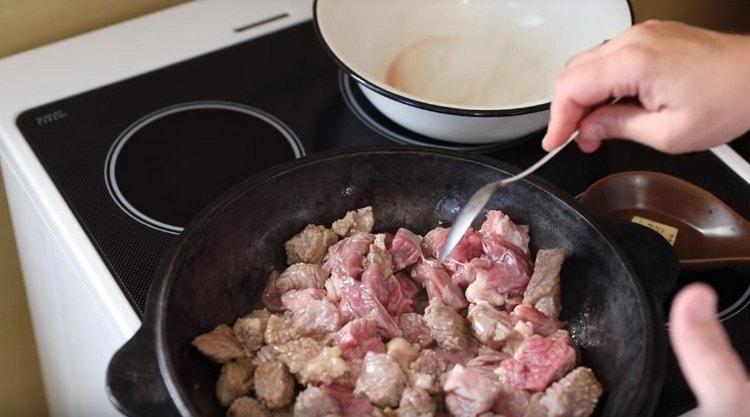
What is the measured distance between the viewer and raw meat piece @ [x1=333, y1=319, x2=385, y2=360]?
79 centimetres

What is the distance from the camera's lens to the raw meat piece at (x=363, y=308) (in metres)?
0.81

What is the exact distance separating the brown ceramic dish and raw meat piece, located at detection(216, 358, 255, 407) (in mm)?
414

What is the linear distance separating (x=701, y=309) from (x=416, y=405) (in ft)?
0.94

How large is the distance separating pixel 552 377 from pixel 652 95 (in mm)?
264

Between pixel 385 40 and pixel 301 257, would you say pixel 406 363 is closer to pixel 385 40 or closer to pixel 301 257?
pixel 301 257

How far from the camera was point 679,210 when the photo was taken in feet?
3.22

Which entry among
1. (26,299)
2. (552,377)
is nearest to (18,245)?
(26,299)

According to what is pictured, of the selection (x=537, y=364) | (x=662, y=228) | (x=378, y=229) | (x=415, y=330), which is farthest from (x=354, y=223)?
(x=662, y=228)

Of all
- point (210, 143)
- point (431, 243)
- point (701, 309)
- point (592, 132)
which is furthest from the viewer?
point (210, 143)

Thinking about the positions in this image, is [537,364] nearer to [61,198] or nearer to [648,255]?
[648,255]

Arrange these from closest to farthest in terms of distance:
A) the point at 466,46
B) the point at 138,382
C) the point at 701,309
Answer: the point at 701,309
the point at 138,382
the point at 466,46

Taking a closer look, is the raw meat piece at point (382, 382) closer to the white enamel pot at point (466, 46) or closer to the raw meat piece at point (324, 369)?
the raw meat piece at point (324, 369)

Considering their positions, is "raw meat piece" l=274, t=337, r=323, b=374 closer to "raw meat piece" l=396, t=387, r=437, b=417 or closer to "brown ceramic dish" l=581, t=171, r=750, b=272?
"raw meat piece" l=396, t=387, r=437, b=417

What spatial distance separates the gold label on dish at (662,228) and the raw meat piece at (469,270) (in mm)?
226
